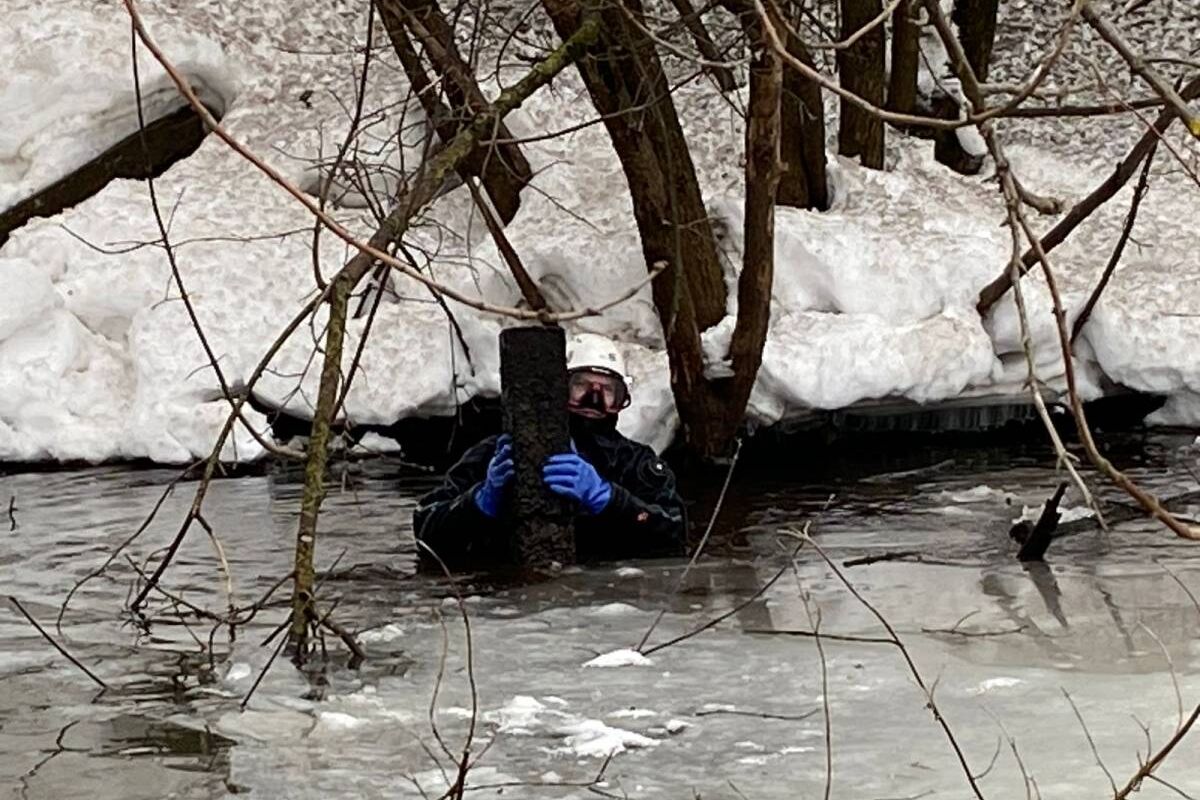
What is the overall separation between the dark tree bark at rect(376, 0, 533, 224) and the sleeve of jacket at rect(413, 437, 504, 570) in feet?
3.90

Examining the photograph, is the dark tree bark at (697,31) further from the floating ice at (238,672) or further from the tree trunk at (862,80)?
the floating ice at (238,672)

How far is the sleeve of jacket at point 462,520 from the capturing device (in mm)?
6910

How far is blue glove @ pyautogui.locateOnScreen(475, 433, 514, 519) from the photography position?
260 inches

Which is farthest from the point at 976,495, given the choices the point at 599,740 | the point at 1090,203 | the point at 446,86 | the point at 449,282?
the point at 599,740

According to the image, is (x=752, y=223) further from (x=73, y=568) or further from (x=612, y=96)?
(x=73, y=568)

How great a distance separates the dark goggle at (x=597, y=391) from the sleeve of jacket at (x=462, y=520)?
43cm

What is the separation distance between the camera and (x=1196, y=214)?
1273 centimetres

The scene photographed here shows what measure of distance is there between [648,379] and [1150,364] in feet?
10.7

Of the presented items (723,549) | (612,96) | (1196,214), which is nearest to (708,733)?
(723,549)

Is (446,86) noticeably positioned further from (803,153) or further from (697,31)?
(803,153)

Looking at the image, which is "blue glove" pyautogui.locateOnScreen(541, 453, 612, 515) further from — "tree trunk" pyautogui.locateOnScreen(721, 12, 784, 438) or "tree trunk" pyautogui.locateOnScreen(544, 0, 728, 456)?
"tree trunk" pyautogui.locateOnScreen(721, 12, 784, 438)

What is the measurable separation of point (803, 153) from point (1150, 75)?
9624 mm

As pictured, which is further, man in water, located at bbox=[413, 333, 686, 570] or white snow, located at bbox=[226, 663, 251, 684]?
man in water, located at bbox=[413, 333, 686, 570]

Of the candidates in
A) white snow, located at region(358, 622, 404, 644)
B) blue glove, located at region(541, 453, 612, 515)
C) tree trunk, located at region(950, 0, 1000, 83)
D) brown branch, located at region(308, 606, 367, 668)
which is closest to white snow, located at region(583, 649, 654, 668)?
brown branch, located at region(308, 606, 367, 668)
